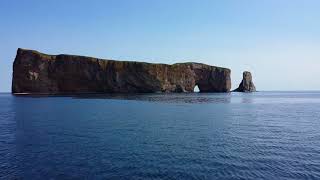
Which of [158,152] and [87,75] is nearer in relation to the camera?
[158,152]

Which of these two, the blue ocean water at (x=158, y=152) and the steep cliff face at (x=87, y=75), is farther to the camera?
the steep cliff face at (x=87, y=75)

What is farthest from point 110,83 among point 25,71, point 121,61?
point 25,71

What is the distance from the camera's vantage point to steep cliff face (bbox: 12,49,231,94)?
145250 mm

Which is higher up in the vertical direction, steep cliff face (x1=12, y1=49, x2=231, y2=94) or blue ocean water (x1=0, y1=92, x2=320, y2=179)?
A: steep cliff face (x1=12, y1=49, x2=231, y2=94)

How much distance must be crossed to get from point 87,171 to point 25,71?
136552 millimetres

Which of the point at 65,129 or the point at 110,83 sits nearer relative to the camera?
the point at 65,129

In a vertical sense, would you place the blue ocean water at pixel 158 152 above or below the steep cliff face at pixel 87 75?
below

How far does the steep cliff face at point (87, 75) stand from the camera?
14525cm

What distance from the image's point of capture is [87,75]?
513ft

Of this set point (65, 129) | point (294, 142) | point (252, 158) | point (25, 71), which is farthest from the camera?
point (25, 71)

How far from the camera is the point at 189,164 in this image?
842 inches

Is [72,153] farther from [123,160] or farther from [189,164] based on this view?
[189,164]

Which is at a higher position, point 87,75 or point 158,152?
point 87,75

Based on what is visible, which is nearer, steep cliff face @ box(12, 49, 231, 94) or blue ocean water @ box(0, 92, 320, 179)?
blue ocean water @ box(0, 92, 320, 179)
